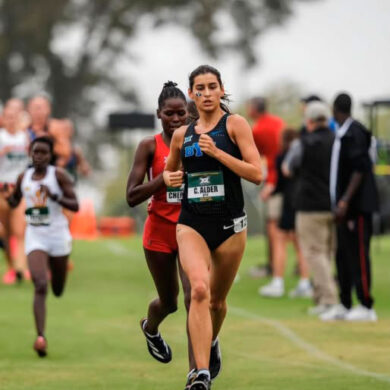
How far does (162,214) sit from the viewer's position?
9750 millimetres

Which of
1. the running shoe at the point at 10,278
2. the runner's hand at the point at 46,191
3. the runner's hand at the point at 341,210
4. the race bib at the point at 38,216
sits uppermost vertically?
the runner's hand at the point at 46,191

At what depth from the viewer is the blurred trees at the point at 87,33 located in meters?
45.4

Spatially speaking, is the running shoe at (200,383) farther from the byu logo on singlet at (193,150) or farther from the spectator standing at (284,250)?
the spectator standing at (284,250)

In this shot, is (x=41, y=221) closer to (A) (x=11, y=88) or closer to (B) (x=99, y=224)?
(B) (x=99, y=224)

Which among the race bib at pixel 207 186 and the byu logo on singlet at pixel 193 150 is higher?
the byu logo on singlet at pixel 193 150

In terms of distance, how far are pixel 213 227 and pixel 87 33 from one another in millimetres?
39126

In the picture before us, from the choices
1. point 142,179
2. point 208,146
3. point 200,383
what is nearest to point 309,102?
point 142,179

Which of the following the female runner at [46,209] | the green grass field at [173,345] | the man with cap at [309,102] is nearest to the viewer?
the green grass field at [173,345]

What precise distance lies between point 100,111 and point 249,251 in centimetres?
2695

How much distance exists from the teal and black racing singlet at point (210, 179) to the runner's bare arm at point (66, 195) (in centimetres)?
317

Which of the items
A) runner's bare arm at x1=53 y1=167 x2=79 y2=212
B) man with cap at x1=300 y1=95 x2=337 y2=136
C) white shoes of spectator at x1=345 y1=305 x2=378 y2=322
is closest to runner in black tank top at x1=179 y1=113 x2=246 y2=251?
runner's bare arm at x1=53 y1=167 x2=79 y2=212

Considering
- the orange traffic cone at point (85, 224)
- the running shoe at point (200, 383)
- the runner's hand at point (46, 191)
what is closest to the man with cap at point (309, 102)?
the runner's hand at point (46, 191)

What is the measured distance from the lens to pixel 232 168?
8.75 m

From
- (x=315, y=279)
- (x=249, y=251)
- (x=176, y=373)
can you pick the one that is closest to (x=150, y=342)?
(x=176, y=373)
